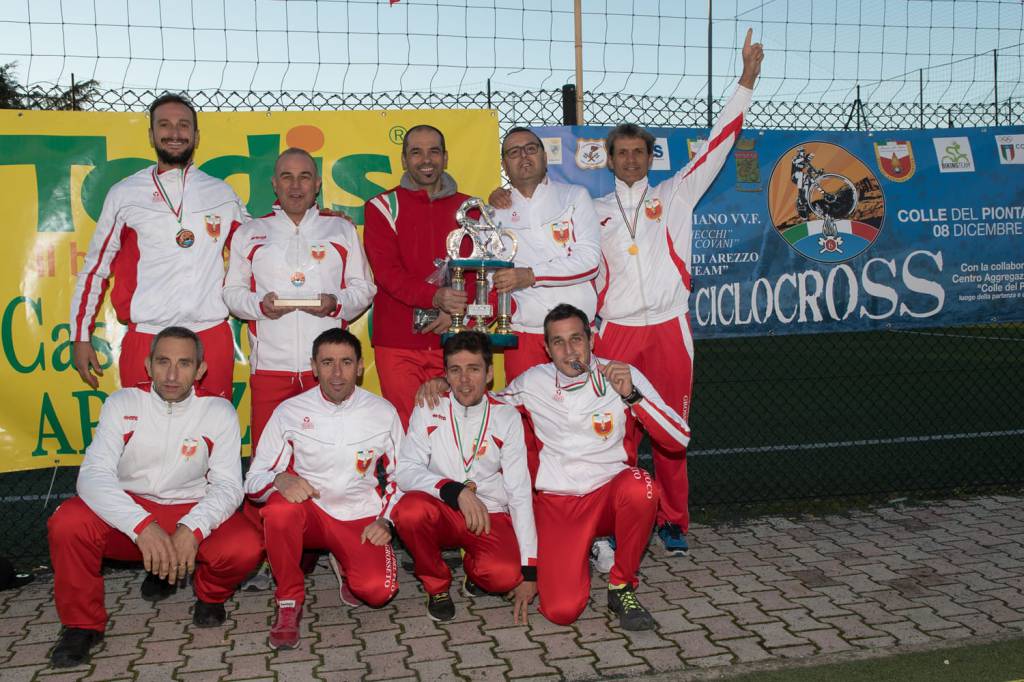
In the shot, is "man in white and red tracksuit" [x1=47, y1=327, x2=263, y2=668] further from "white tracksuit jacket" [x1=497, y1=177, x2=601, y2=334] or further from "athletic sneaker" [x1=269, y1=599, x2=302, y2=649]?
"white tracksuit jacket" [x1=497, y1=177, x2=601, y2=334]

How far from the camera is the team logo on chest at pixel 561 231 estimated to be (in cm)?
501

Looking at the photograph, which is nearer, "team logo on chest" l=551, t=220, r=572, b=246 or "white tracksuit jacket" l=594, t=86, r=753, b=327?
"team logo on chest" l=551, t=220, r=572, b=246

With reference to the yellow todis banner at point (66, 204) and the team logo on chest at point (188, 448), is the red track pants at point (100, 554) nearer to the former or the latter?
the team logo on chest at point (188, 448)

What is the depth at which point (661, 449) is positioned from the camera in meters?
5.37

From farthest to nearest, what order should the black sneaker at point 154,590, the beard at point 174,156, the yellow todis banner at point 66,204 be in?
the yellow todis banner at point 66,204 → the beard at point 174,156 → the black sneaker at point 154,590

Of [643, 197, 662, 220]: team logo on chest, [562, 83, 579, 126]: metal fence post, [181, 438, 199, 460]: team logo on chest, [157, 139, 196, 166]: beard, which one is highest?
[562, 83, 579, 126]: metal fence post

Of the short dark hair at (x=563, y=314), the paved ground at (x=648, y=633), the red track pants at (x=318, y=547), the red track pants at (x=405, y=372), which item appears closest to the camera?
the paved ground at (x=648, y=633)

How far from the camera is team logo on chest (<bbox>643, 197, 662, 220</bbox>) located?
208 inches

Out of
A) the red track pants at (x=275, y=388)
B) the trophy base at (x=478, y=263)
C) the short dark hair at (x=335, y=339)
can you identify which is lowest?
the red track pants at (x=275, y=388)

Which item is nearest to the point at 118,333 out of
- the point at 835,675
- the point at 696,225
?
the point at 696,225

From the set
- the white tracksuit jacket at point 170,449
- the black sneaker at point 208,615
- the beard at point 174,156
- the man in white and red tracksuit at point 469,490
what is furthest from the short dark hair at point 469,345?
the beard at point 174,156

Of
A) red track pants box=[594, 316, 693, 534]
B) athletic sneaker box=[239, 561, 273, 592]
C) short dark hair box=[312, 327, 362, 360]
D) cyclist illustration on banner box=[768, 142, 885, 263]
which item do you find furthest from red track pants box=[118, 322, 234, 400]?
cyclist illustration on banner box=[768, 142, 885, 263]

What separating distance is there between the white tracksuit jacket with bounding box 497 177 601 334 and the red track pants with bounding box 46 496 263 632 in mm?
1788

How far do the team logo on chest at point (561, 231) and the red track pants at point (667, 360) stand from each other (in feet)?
2.05
